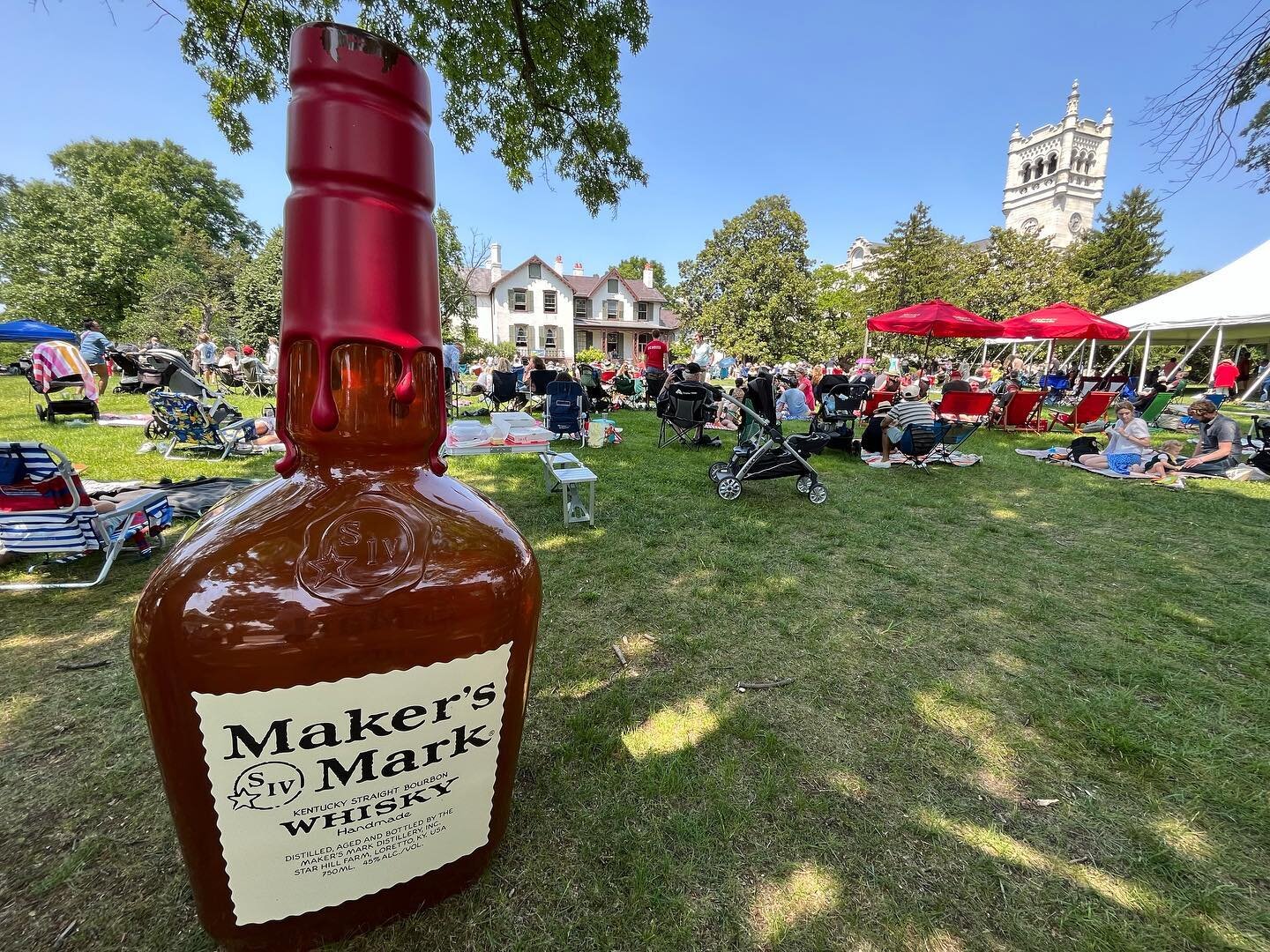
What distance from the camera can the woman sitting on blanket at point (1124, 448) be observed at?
8047 millimetres

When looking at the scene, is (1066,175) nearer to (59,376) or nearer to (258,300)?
(258,300)

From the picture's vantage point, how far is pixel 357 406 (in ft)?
3.19

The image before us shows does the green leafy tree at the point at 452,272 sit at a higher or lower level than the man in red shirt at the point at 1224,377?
higher

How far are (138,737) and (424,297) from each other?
2.53 metres

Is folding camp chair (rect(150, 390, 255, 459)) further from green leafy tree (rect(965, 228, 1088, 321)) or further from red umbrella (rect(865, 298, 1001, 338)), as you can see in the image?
green leafy tree (rect(965, 228, 1088, 321))

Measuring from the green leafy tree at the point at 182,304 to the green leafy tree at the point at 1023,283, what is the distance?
144 feet

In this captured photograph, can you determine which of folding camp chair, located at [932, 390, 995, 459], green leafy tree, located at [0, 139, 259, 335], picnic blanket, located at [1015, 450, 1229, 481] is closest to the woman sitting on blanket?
picnic blanket, located at [1015, 450, 1229, 481]

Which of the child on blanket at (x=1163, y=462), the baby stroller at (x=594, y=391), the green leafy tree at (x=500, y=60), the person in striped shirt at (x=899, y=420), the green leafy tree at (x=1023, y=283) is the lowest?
the child on blanket at (x=1163, y=462)

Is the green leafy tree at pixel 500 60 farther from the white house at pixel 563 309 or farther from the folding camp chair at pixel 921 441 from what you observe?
the white house at pixel 563 309

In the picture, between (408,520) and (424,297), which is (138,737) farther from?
(424,297)

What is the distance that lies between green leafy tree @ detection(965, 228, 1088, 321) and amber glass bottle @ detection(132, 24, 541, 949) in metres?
40.1

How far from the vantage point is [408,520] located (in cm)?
104

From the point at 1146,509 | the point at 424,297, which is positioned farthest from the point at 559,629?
the point at 1146,509

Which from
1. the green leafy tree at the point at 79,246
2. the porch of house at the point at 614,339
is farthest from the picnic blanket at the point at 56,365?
the porch of house at the point at 614,339
